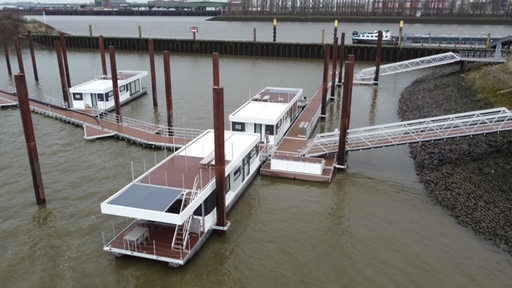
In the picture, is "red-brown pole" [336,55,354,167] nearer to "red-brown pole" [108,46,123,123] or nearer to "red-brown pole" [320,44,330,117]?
"red-brown pole" [320,44,330,117]

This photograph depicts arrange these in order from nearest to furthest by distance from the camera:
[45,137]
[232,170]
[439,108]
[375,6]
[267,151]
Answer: [232,170] → [267,151] → [45,137] → [439,108] → [375,6]

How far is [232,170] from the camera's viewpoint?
58.5 ft

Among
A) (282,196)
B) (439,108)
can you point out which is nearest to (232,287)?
(282,196)

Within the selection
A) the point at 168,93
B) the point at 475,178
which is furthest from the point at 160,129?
the point at 475,178

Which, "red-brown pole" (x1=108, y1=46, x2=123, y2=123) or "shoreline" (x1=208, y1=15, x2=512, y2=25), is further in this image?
"shoreline" (x1=208, y1=15, x2=512, y2=25)

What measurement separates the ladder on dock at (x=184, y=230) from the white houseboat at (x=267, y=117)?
26.8ft

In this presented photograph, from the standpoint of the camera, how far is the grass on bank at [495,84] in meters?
27.4

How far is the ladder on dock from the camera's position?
47.0ft

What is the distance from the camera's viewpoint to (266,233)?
1667cm

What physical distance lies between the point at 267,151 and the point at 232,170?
19.0 feet

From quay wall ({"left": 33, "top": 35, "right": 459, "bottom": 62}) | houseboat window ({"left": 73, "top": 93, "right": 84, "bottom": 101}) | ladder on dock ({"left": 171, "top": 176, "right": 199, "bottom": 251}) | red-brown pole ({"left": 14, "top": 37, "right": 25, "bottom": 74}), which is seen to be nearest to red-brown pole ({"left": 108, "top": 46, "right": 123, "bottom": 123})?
houseboat window ({"left": 73, "top": 93, "right": 84, "bottom": 101})

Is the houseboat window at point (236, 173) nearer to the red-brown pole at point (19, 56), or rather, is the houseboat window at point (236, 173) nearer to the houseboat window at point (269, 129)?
the houseboat window at point (269, 129)

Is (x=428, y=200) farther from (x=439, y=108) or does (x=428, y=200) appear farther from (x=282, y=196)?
(x=439, y=108)

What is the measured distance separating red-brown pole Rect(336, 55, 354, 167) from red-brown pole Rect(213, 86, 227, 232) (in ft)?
27.6
